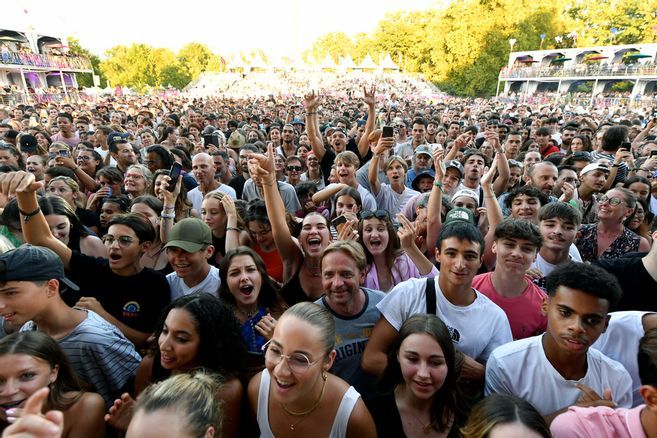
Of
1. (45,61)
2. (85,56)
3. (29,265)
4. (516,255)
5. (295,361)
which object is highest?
(85,56)

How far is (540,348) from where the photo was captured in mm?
2133

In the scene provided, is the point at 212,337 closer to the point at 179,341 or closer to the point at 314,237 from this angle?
the point at 179,341

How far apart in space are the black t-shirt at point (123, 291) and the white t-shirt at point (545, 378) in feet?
7.70

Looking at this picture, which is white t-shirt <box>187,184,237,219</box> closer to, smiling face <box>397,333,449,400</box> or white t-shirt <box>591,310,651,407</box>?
smiling face <box>397,333,449,400</box>

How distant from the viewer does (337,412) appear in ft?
6.41

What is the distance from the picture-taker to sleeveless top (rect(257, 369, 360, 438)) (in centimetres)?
194

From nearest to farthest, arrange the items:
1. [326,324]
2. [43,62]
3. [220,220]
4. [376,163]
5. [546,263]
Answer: [326,324], [546,263], [220,220], [376,163], [43,62]

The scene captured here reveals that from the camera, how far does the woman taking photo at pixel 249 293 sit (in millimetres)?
2748

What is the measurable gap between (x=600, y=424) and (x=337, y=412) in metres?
1.12

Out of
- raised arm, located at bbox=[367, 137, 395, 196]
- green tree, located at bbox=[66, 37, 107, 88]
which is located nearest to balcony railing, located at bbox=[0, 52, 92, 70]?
green tree, located at bbox=[66, 37, 107, 88]

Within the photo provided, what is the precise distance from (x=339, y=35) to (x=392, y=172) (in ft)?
343

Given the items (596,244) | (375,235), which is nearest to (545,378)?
(375,235)

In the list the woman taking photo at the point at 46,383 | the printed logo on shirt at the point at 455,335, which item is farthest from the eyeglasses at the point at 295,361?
the printed logo on shirt at the point at 455,335

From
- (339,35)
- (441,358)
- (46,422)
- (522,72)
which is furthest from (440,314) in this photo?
(339,35)
